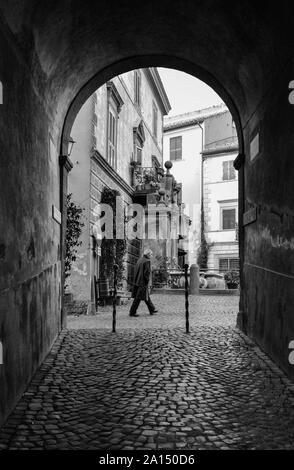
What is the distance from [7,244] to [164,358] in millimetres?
2794

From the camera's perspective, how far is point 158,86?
24.7 metres

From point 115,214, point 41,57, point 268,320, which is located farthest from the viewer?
point 115,214

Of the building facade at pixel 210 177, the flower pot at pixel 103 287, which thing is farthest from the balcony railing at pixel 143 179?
the building facade at pixel 210 177

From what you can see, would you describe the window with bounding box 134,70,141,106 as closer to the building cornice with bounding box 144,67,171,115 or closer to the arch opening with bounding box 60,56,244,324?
the building cornice with bounding box 144,67,171,115

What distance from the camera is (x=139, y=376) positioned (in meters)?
5.02

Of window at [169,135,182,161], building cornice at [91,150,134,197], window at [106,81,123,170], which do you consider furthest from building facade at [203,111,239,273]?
window at [106,81,123,170]

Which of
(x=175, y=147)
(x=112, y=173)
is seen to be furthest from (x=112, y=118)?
(x=175, y=147)

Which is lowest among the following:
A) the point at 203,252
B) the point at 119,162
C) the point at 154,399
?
the point at 154,399

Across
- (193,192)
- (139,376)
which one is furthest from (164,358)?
(193,192)

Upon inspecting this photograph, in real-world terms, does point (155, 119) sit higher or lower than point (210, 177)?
higher

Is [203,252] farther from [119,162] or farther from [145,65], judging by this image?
[145,65]

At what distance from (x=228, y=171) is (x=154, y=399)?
3024 centimetres

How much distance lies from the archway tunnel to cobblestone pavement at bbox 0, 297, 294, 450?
0.88ft
